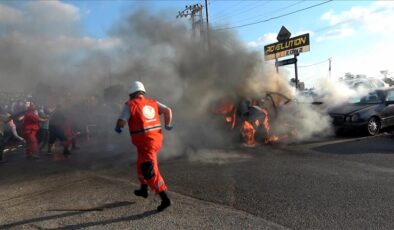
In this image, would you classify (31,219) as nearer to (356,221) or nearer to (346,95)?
(356,221)

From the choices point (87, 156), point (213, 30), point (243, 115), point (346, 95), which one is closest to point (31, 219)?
point (87, 156)

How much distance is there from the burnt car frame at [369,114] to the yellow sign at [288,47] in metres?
14.6

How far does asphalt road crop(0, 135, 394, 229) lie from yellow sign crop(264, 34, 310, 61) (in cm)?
1797

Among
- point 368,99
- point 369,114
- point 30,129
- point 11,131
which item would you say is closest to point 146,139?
point 30,129

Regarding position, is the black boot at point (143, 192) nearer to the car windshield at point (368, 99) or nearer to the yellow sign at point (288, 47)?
the car windshield at point (368, 99)

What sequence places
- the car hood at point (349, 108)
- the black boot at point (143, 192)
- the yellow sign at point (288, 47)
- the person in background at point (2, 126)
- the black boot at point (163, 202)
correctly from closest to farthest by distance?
the black boot at point (163, 202) → the black boot at point (143, 192) → the person in background at point (2, 126) → the car hood at point (349, 108) → the yellow sign at point (288, 47)

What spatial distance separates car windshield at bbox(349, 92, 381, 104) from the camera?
1181cm

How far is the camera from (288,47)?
27.3 metres

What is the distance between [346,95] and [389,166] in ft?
19.1

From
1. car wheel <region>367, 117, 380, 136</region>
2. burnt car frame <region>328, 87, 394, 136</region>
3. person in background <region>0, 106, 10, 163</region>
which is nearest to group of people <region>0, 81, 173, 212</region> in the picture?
person in background <region>0, 106, 10, 163</region>

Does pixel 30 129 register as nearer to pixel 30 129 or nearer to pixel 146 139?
pixel 30 129

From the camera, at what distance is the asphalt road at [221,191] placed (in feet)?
14.8

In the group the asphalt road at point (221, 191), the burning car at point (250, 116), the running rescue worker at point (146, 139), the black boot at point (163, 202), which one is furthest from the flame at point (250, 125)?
the black boot at point (163, 202)

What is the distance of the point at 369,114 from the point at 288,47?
16.9 metres
